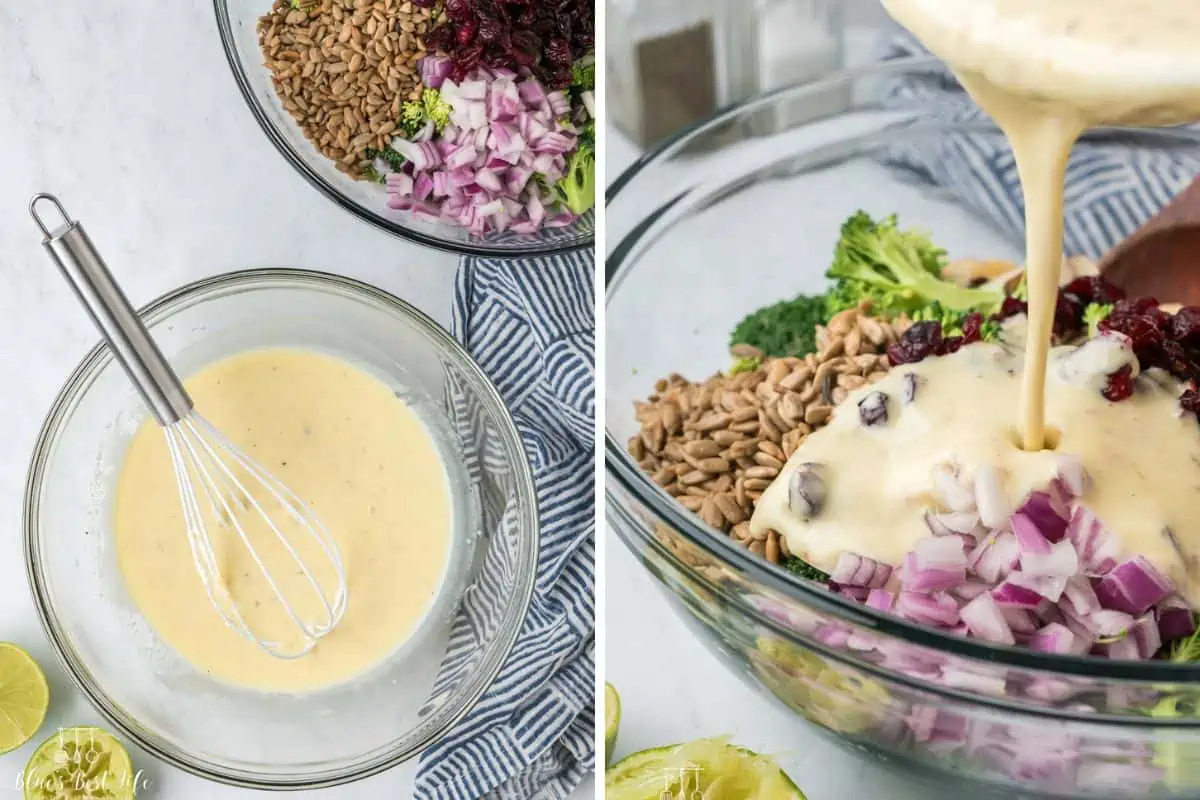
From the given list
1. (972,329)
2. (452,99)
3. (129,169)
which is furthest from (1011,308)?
(129,169)

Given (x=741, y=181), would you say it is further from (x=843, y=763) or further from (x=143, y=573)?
(x=143, y=573)

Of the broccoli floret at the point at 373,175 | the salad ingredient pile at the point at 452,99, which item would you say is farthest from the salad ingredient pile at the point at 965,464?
the broccoli floret at the point at 373,175

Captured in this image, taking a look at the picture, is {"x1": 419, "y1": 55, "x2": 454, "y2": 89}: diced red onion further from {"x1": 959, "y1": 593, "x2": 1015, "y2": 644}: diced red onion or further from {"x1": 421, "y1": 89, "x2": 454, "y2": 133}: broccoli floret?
{"x1": 959, "y1": 593, "x2": 1015, "y2": 644}: diced red onion

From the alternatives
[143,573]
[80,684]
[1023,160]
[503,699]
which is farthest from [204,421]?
[1023,160]

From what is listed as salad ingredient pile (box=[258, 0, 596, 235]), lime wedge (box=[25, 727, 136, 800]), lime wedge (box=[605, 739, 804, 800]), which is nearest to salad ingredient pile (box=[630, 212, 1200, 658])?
lime wedge (box=[605, 739, 804, 800])
